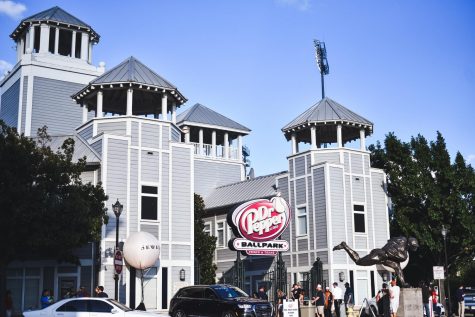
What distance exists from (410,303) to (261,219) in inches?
314

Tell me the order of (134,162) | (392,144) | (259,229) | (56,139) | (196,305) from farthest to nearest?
(392,144)
(56,139)
(134,162)
(259,229)
(196,305)

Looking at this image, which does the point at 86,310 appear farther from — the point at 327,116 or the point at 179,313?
the point at 327,116

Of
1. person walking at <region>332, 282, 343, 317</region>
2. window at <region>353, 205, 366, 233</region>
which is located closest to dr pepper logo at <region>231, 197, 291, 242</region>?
person walking at <region>332, 282, 343, 317</region>

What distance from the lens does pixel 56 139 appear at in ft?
116

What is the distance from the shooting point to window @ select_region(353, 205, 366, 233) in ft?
126

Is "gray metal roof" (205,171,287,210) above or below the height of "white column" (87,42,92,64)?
below

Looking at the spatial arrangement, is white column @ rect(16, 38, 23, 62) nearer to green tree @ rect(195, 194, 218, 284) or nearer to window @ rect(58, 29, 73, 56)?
window @ rect(58, 29, 73, 56)

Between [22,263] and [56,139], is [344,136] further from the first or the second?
[22,263]

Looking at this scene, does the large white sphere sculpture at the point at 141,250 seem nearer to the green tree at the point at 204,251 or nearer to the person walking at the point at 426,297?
the green tree at the point at 204,251

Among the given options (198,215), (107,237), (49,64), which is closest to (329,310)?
(107,237)

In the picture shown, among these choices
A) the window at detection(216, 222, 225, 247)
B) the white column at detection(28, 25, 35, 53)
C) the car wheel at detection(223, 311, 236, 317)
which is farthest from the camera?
the white column at detection(28, 25, 35, 53)

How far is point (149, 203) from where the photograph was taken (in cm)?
3303

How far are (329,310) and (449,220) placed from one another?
15.0 metres

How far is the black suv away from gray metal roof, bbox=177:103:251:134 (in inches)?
1009
